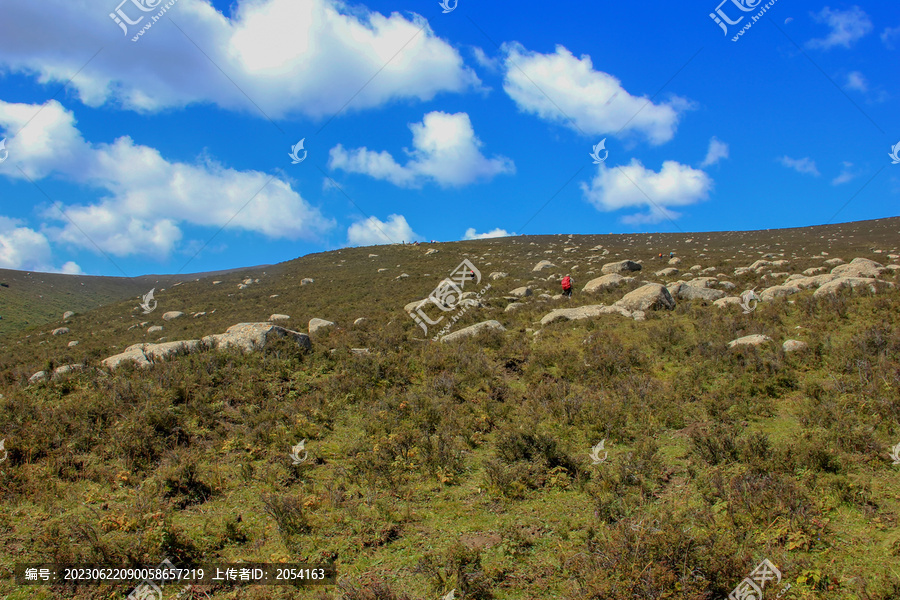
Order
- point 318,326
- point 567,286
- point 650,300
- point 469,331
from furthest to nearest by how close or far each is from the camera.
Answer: point 567,286 → point 318,326 → point 650,300 → point 469,331

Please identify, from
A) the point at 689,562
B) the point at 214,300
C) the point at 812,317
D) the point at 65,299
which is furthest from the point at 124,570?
the point at 65,299

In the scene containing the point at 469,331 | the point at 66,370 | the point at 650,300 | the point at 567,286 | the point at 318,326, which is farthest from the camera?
the point at 567,286

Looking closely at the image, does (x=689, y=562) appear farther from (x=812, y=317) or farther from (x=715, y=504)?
(x=812, y=317)

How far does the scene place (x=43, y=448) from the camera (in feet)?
25.4

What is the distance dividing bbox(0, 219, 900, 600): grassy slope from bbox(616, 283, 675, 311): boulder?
2.61m

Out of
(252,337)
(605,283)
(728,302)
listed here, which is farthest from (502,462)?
(605,283)

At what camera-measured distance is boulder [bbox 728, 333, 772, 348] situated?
11.2m

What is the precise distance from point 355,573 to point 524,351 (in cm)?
930

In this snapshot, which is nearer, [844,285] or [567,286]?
[844,285]

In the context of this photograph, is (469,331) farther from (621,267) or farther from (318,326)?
(621,267)

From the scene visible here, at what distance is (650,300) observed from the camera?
56.9ft

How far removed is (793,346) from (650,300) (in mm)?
6871

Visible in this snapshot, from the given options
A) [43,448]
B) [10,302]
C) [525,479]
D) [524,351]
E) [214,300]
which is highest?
[10,302]

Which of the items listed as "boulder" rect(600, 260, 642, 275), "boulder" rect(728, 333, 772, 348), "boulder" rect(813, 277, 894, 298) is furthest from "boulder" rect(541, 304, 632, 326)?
"boulder" rect(600, 260, 642, 275)
